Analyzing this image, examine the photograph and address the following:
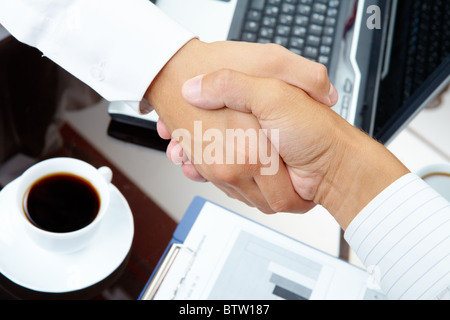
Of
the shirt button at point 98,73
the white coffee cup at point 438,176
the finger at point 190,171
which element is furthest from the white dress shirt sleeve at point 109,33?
the white coffee cup at point 438,176

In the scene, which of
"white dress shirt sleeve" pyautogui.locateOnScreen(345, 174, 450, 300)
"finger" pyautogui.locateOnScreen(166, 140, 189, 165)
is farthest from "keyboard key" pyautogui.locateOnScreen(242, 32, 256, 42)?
"white dress shirt sleeve" pyautogui.locateOnScreen(345, 174, 450, 300)

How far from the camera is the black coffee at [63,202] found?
565 millimetres

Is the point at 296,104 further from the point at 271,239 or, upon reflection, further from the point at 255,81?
the point at 271,239

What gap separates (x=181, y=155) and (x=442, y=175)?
34 cm

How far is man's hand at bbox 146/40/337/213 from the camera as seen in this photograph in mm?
590

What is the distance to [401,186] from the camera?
0.56 meters

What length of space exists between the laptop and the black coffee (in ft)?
1.00

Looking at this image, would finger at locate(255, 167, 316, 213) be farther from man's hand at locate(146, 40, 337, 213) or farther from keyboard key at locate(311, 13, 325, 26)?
keyboard key at locate(311, 13, 325, 26)

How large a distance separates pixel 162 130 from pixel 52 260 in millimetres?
210

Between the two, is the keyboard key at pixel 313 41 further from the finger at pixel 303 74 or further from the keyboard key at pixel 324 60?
the finger at pixel 303 74

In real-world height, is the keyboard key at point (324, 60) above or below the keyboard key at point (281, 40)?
below

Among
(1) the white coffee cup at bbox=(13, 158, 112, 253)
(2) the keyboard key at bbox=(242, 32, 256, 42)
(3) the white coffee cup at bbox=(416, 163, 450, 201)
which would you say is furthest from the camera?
(2) the keyboard key at bbox=(242, 32, 256, 42)

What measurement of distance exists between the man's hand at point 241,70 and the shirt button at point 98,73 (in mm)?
61
